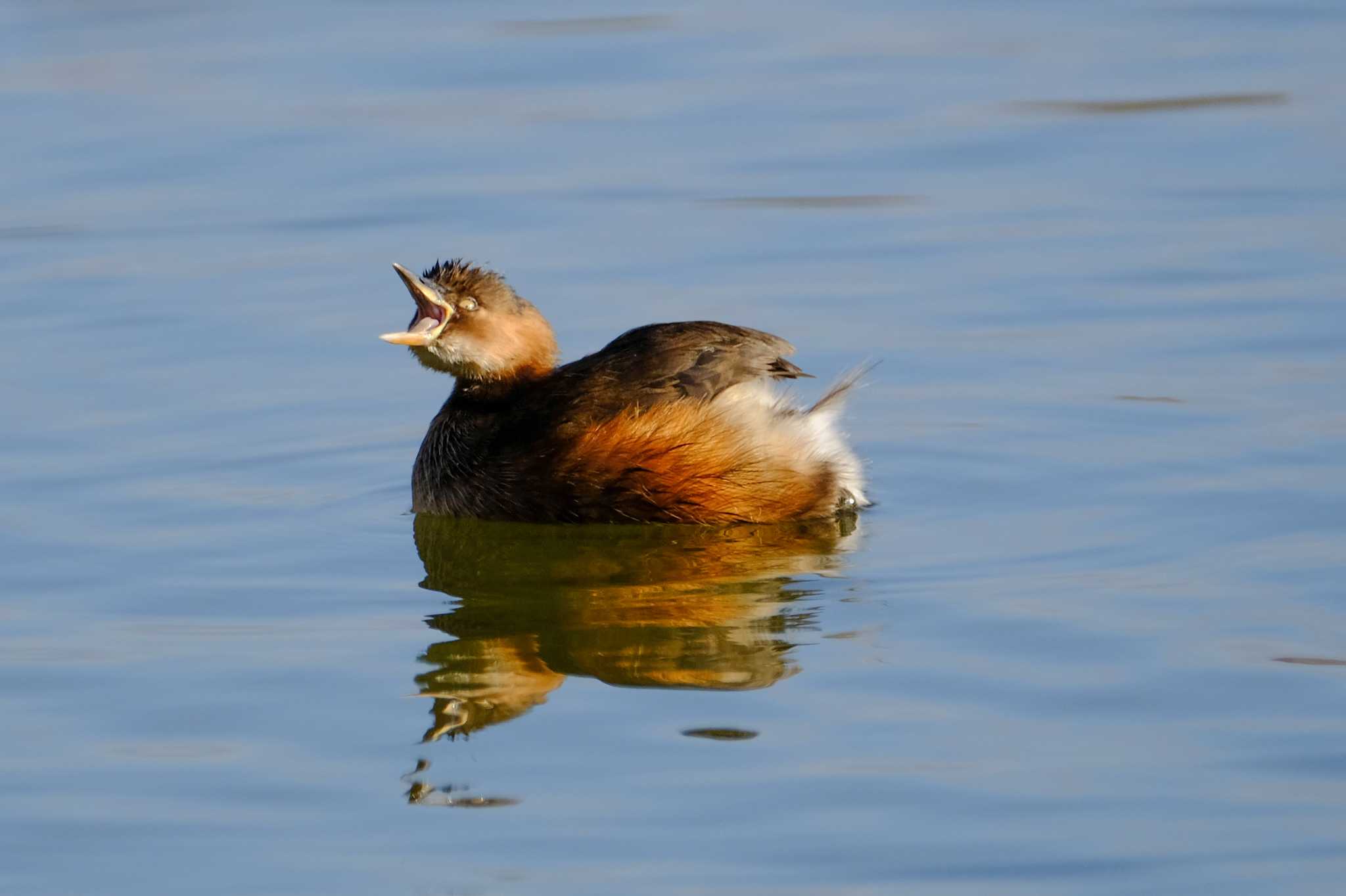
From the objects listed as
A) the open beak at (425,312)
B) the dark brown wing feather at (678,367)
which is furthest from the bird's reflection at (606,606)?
the open beak at (425,312)

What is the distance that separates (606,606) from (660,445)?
2.89ft

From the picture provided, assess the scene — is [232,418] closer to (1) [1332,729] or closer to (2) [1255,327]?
(2) [1255,327]

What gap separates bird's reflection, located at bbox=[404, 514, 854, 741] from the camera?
604 cm

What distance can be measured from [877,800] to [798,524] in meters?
2.57

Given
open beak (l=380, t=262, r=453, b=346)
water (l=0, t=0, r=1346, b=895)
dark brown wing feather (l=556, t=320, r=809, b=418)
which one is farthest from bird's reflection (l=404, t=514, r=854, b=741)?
open beak (l=380, t=262, r=453, b=346)

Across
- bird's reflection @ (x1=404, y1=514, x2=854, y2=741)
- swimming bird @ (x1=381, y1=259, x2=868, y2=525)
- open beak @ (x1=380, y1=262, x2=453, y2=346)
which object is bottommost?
bird's reflection @ (x1=404, y1=514, x2=854, y2=741)

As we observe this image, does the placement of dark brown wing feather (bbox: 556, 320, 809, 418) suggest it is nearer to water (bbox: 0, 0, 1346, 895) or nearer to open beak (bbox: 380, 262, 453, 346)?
water (bbox: 0, 0, 1346, 895)

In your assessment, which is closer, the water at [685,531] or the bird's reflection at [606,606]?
the water at [685,531]

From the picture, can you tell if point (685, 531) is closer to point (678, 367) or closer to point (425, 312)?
point (678, 367)

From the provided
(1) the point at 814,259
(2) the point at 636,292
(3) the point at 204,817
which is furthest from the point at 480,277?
(3) the point at 204,817

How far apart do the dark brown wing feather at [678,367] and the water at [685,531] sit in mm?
483

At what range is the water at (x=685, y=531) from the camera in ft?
16.9

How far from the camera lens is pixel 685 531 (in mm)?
7562

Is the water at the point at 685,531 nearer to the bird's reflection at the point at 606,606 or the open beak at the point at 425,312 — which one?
the bird's reflection at the point at 606,606
